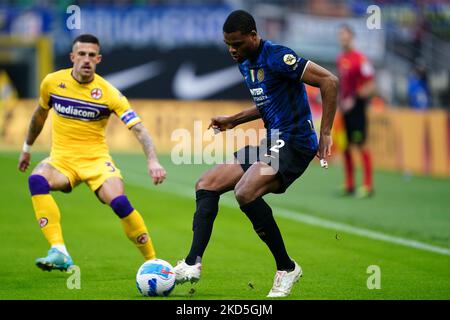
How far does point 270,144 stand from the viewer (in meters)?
8.35

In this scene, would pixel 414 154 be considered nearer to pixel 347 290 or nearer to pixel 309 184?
pixel 309 184

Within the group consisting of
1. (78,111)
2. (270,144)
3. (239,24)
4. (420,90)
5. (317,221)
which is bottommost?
(317,221)

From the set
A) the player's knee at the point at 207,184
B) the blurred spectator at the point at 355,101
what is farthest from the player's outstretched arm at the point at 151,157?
the blurred spectator at the point at 355,101

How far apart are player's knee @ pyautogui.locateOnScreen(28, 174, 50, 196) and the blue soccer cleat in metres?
0.57

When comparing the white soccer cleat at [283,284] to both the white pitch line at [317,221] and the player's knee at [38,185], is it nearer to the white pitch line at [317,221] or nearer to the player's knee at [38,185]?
the player's knee at [38,185]

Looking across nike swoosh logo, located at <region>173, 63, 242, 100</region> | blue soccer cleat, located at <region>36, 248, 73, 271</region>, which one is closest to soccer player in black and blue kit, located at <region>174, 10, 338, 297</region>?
blue soccer cleat, located at <region>36, 248, 73, 271</region>

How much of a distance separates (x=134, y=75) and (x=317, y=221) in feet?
59.5

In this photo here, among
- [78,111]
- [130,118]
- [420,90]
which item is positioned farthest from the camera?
[420,90]

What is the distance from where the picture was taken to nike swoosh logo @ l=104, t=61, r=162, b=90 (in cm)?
3112

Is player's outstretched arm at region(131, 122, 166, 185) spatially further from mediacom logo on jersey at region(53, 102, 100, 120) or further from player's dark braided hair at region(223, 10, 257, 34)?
player's dark braided hair at region(223, 10, 257, 34)

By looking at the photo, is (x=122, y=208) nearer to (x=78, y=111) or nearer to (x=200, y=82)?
(x=78, y=111)

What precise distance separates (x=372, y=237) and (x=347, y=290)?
3912 mm

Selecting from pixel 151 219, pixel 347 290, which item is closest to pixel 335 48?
pixel 151 219

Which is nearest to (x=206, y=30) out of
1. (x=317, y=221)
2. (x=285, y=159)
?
(x=317, y=221)
